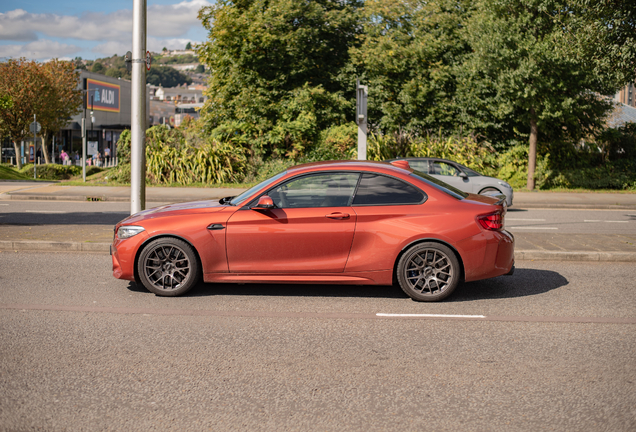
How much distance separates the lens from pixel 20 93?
41000mm

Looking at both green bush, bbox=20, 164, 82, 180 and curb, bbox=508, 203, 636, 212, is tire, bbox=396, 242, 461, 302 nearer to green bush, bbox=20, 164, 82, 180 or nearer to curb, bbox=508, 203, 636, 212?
curb, bbox=508, 203, 636, 212

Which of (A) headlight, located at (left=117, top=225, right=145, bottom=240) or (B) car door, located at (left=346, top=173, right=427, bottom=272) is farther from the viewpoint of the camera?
(A) headlight, located at (left=117, top=225, right=145, bottom=240)

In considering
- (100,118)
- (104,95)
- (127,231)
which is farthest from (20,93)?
(127,231)

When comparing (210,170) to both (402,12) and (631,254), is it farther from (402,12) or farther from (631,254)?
(631,254)

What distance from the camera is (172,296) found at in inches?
255

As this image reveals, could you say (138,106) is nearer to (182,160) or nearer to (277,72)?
(182,160)

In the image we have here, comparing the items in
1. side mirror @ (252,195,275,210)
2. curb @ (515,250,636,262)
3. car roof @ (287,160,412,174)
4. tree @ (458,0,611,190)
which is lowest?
curb @ (515,250,636,262)

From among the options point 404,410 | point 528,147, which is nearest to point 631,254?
point 404,410

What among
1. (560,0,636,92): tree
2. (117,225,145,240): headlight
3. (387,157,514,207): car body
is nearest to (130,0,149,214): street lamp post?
(117,225,145,240): headlight

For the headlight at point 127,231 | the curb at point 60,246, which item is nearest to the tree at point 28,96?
the curb at point 60,246

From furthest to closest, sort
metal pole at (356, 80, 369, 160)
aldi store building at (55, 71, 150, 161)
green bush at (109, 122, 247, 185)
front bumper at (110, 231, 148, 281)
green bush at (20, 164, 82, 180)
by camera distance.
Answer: aldi store building at (55, 71, 150, 161), green bush at (20, 164, 82, 180), green bush at (109, 122, 247, 185), metal pole at (356, 80, 369, 160), front bumper at (110, 231, 148, 281)

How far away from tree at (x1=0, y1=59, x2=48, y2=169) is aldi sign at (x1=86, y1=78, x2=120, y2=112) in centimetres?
938

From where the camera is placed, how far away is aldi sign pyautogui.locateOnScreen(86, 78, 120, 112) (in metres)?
53.3

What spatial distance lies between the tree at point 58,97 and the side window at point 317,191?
41.0 metres
